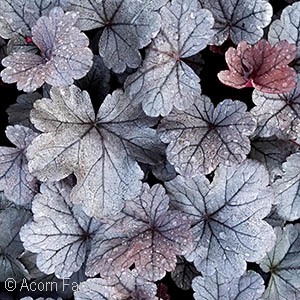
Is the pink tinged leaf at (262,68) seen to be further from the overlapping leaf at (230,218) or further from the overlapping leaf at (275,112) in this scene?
the overlapping leaf at (230,218)

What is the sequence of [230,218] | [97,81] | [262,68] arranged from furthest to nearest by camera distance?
[97,81] < [230,218] < [262,68]

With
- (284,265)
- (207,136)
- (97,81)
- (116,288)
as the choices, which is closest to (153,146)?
(207,136)

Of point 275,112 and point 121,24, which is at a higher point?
point 121,24

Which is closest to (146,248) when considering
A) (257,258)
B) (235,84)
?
(257,258)

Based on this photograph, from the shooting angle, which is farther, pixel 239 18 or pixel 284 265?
pixel 284 265

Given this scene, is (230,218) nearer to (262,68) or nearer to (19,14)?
(262,68)

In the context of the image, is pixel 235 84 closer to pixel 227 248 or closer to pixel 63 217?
pixel 227 248
